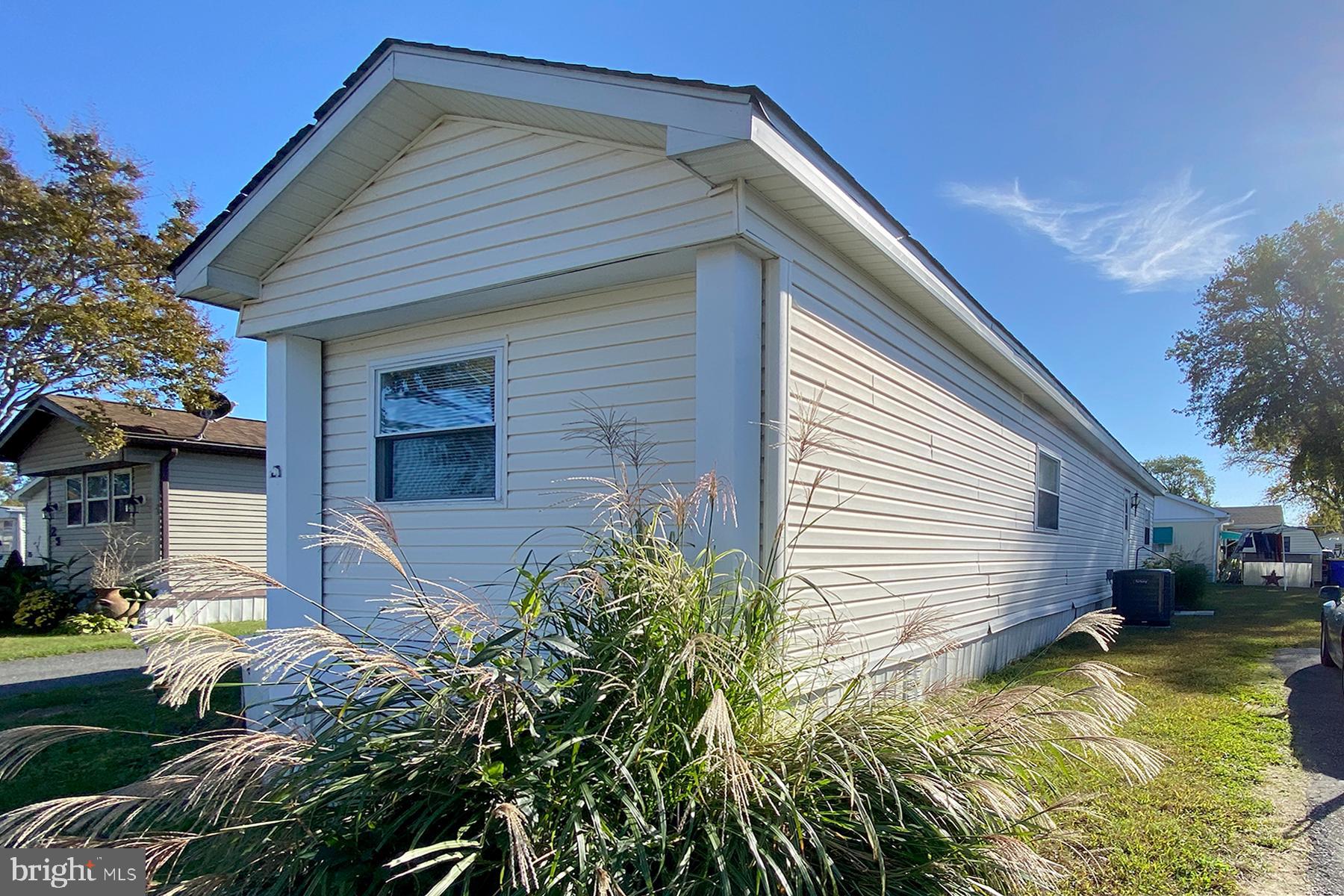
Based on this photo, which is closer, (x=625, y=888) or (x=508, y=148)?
(x=625, y=888)

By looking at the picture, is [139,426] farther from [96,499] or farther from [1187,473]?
[1187,473]

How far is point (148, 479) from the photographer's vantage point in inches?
614

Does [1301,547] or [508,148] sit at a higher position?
[508,148]

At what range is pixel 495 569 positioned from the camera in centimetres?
530

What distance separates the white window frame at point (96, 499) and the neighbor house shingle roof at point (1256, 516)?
61.1 meters

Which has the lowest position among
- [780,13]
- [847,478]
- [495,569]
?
[495,569]

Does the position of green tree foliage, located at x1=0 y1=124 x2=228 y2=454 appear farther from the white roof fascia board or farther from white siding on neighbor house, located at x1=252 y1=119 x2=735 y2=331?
the white roof fascia board

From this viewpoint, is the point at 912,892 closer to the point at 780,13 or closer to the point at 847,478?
the point at 847,478

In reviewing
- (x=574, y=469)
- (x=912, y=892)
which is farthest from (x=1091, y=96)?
(x=912, y=892)

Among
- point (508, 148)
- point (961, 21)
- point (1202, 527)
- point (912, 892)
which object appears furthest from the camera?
A: point (1202, 527)

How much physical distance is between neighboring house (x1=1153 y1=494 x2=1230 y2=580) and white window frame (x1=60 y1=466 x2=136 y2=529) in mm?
36136

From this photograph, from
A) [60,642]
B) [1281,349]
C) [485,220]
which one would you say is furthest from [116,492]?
[1281,349]

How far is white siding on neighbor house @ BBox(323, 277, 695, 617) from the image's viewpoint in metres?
4.66

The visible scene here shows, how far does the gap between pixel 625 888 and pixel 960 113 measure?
1077cm
